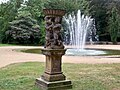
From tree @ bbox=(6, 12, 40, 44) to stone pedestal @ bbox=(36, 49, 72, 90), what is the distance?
69.7 ft

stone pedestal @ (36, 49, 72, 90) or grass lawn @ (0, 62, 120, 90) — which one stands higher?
stone pedestal @ (36, 49, 72, 90)

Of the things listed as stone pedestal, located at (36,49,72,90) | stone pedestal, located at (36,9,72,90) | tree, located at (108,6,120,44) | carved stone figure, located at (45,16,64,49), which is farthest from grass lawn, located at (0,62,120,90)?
tree, located at (108,6,120,44)

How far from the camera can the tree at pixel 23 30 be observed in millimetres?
26667

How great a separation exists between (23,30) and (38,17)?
155 inches

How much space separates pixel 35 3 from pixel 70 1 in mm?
4546

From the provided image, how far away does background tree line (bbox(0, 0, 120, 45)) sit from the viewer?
27.1m

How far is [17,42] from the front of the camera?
27578 mm

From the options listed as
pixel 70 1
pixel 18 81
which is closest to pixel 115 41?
pixel 70 1

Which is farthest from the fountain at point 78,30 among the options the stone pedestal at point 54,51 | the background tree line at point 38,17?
the stone pedestal at point 54,51

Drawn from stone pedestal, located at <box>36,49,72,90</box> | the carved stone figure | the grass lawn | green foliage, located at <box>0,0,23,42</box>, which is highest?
green foliage, located at <box>0,0,23,42</box>

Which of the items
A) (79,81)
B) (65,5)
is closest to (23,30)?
(65,5)

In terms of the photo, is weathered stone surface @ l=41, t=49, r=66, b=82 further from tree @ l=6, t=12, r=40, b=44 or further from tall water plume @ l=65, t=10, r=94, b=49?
tree @ l=6, t=12, r=40, b=44

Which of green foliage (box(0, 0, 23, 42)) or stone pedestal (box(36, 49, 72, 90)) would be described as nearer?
stone pedestal (box(36, 49, 72, 90))

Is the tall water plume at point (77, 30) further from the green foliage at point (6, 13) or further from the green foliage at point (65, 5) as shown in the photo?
the green foliage at point (6, 13)
